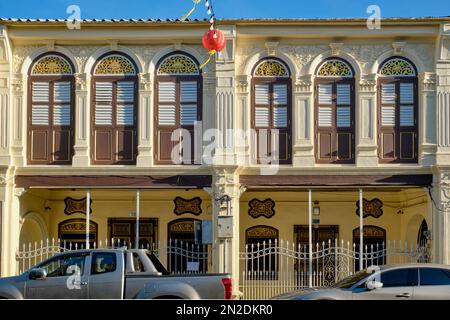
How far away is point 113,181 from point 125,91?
2.63 metres

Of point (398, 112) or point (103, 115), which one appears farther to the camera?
point (103, 115)

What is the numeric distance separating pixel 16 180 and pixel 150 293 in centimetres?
998

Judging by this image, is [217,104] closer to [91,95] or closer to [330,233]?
[91,95]

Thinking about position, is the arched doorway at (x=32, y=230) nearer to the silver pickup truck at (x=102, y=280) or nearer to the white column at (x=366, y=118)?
the silver pickup truck at (x=102, y=280)

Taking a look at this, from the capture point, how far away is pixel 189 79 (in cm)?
2142

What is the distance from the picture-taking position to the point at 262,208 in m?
24.7

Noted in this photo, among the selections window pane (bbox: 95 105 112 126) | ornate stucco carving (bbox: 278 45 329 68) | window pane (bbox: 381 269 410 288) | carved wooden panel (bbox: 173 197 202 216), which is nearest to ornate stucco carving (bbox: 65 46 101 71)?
window pane (bbox: 95 105 112 126)

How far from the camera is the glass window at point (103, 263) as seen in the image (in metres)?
13.4

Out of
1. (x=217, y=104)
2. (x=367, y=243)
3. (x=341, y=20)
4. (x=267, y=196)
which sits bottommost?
(x=367, y=243)

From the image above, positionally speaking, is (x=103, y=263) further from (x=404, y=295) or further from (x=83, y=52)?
(x=83, y=52)

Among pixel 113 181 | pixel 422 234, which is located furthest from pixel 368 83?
pixel 113 181
